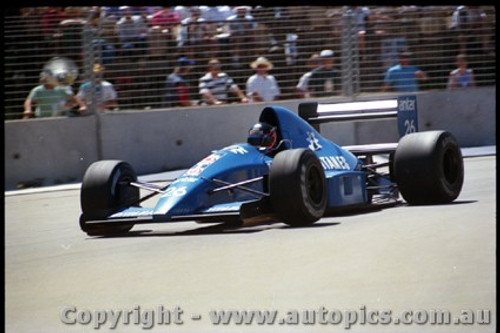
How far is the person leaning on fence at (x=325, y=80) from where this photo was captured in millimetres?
14430

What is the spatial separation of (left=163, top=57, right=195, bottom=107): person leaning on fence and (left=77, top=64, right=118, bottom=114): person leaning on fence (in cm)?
65

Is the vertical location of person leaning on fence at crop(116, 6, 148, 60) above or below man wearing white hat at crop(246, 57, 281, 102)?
above

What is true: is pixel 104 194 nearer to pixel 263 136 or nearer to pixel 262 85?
pixel 263 136

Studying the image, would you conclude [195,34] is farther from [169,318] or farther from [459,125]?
[169,318]

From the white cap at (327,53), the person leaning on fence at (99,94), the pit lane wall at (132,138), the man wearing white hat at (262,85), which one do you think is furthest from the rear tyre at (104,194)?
the white cap at (327,53)

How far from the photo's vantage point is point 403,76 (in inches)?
590

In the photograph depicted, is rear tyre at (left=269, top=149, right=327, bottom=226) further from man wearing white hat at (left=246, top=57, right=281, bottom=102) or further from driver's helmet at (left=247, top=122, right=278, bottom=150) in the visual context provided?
man wearing white hat at (left=246, top=57, right=281, bottom=102)

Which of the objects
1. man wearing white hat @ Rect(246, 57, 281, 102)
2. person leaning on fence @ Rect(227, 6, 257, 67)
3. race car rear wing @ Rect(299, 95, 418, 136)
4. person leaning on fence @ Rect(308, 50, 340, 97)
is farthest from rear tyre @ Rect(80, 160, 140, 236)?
person leaning on fence @ Rect(308, 50, 340, 97)

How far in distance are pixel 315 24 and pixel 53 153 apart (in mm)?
3682

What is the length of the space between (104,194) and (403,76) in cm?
742

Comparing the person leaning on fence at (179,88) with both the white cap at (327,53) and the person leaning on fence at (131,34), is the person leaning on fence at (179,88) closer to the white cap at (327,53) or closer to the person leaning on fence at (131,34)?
the person leaning on fence at (131,34)

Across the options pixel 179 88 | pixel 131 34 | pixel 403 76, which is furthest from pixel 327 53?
pixel 131 34

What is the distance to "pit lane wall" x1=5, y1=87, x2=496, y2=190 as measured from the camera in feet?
43.6

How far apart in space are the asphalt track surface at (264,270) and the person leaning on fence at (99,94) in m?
4.55
